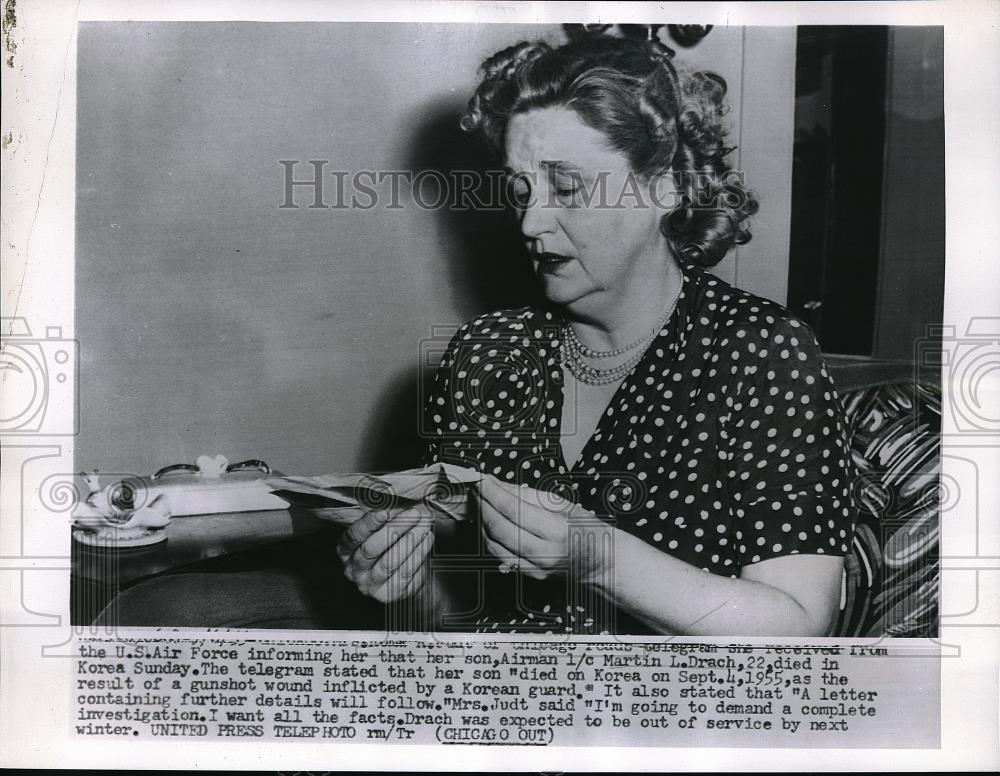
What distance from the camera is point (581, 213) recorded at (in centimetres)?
159

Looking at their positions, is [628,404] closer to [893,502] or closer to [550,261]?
[550,261]

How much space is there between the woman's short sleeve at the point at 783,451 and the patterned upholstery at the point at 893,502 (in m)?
0.06

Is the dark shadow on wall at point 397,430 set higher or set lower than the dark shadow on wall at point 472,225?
lower

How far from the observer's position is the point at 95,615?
1.64 metres

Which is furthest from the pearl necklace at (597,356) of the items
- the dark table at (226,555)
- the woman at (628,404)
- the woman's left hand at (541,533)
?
the dark table at (226,555)

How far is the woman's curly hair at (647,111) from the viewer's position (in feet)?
5.18

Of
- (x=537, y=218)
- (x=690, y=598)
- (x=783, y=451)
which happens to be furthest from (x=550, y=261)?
(x=690, y=598)

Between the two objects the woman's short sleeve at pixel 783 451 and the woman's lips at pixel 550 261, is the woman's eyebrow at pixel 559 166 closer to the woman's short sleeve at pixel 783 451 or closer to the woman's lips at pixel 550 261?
the woman's lips at pixel 550 261

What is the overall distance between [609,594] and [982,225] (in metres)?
0.98

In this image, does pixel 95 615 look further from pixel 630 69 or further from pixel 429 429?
pixel 630 69

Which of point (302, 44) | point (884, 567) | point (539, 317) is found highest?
point (302, 44)

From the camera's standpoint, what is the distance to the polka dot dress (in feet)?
5.11

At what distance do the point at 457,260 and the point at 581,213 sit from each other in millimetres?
243

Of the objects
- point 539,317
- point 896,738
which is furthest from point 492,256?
point 896,738
